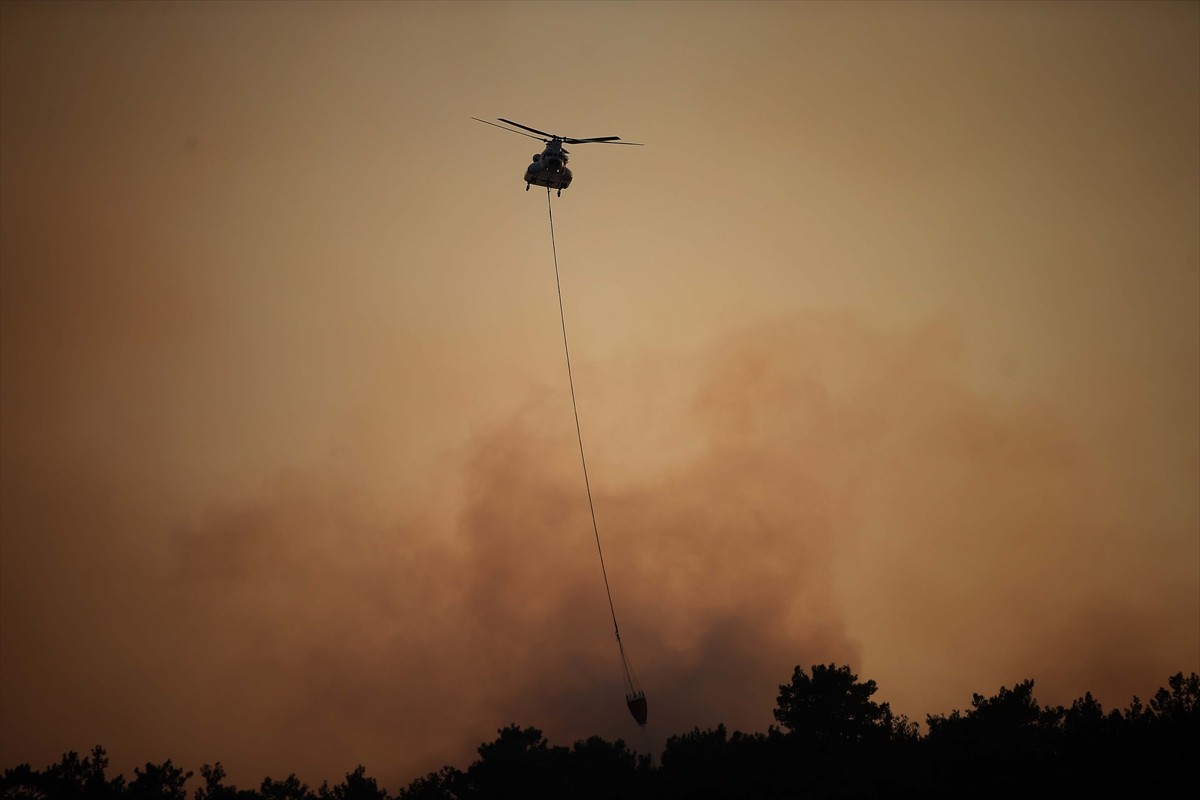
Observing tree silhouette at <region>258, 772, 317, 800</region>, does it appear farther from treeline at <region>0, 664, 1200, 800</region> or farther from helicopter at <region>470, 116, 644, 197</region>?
helicopter at <region>470, 116, 644, 197</region>

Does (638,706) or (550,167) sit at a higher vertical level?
(550,167)

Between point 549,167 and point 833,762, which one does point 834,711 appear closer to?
point 833,762

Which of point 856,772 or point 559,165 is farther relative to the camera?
point 559,165

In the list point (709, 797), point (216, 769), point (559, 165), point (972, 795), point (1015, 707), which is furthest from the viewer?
point (1015, 707)

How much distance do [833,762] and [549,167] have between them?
45.9m

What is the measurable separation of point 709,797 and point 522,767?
70.6 ft

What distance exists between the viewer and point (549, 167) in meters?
71.1

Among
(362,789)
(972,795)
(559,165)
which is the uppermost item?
(559,165)

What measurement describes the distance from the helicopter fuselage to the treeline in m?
42.8

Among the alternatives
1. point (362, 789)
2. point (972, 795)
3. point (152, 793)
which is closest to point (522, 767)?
point (362, 789)

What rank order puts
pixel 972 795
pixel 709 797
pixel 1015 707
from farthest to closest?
pixel 1015 707, pixel 709 797, pixel 972 795

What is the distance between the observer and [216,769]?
254ft

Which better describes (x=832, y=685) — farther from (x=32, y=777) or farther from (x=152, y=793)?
(x=32, y=777)

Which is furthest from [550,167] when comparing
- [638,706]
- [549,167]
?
[638,706]
